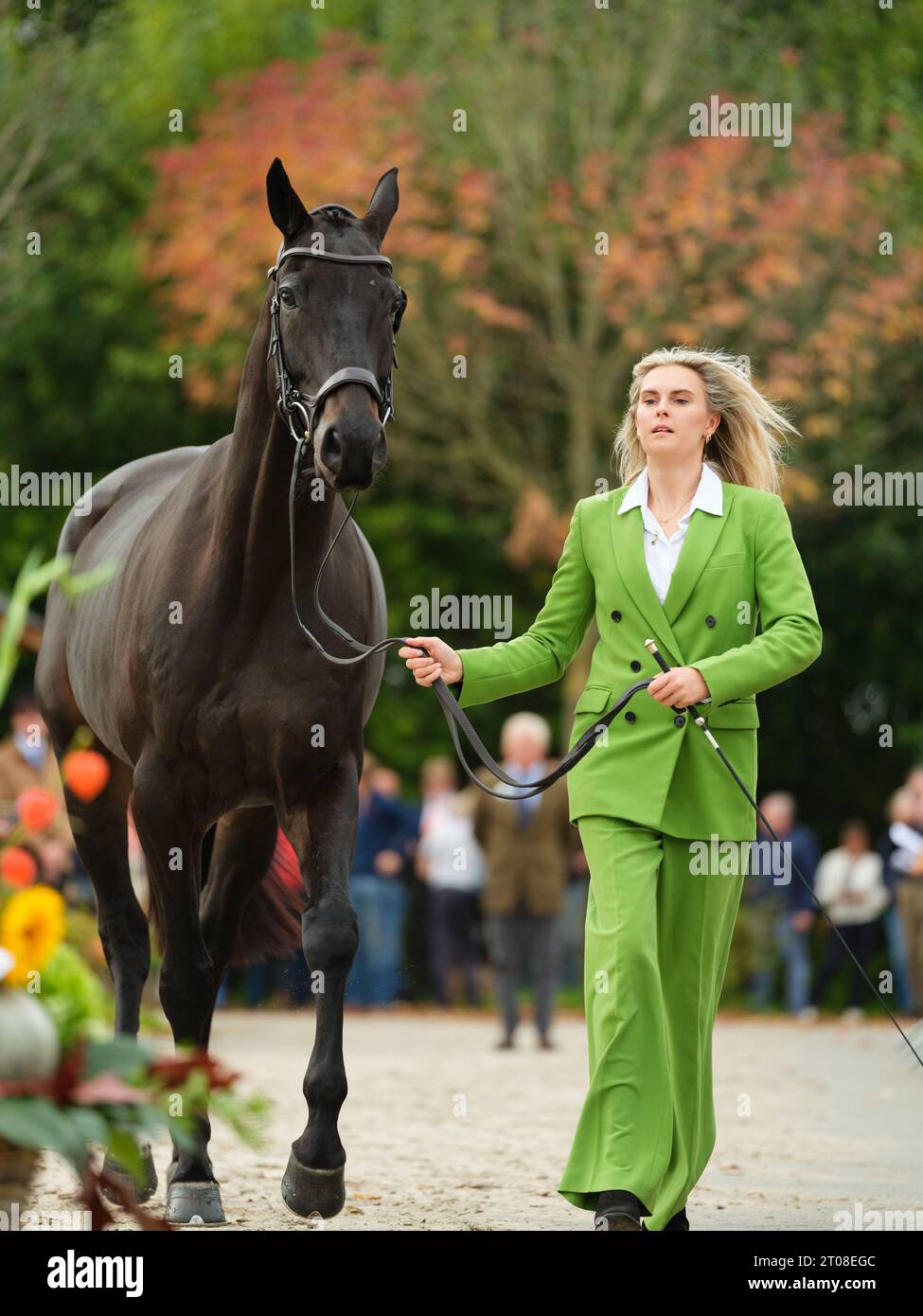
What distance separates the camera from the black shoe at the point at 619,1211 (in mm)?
5309

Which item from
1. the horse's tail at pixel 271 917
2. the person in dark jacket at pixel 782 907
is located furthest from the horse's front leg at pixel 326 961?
the person in dark jacket at pixel 782 907

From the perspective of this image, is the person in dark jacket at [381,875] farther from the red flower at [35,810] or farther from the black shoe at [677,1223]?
the red flower at [35,810]

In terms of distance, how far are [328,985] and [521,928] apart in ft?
31.1

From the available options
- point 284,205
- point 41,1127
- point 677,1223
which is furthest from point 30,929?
point 284,205

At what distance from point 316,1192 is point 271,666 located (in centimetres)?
161

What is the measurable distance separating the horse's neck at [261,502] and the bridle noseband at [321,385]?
0.10 meters

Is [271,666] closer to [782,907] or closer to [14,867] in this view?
[14,867]

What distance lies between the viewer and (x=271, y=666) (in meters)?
6.18
